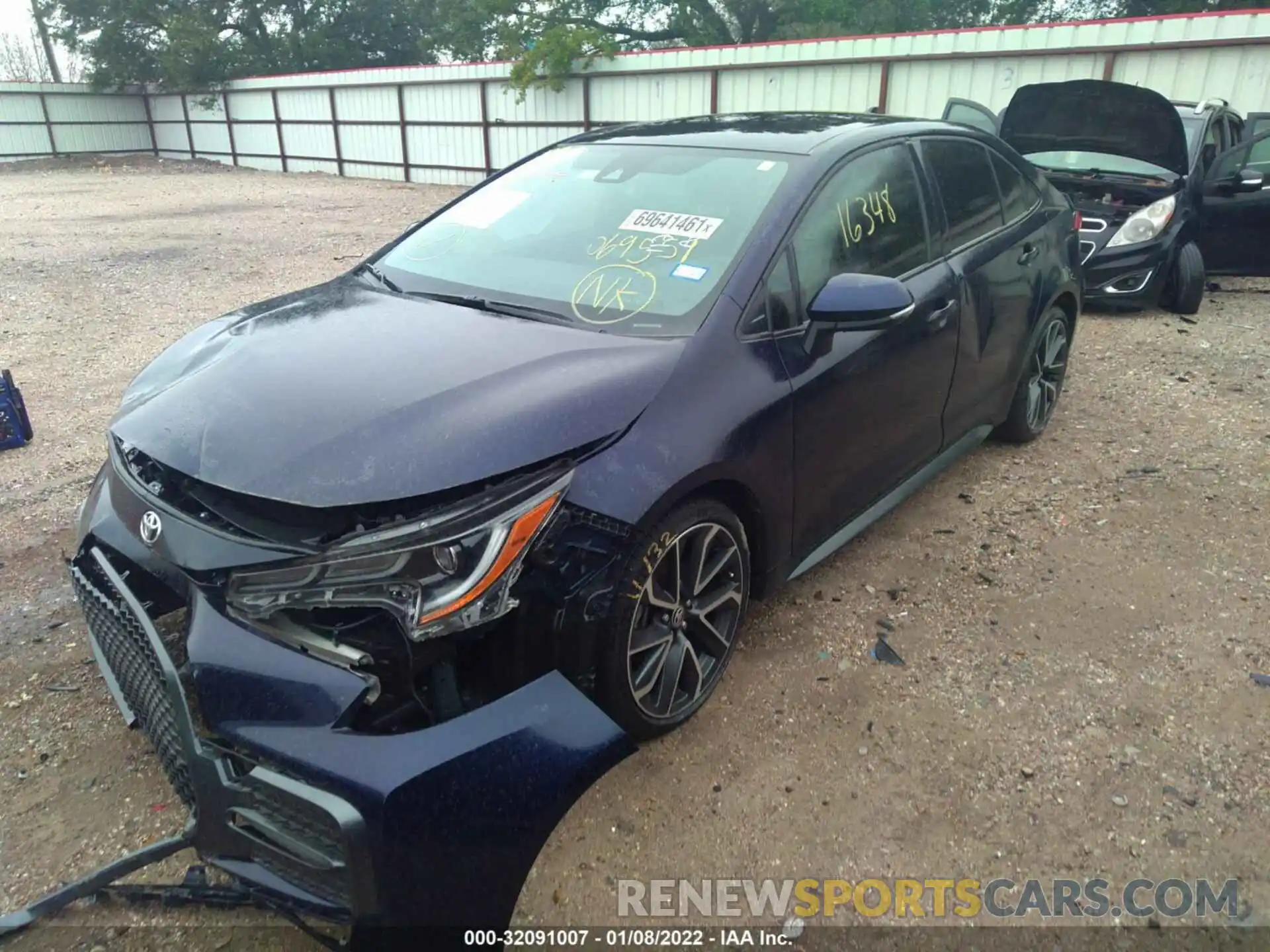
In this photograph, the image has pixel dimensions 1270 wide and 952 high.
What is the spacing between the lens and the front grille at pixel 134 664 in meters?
1.92

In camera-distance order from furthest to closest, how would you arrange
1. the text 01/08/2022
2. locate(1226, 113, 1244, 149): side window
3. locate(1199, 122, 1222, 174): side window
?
1. locate(1226, 113, 1244, 149): side window
2. locate(1199, 122, 1222, 174): side window
3. the text 01/08/2022

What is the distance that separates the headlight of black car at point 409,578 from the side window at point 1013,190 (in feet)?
10.5

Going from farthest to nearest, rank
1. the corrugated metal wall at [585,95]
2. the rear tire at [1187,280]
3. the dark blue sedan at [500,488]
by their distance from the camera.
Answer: the corrugated metal wall at [585,95]
the rear tire at [1187,280]
the dark blue sedan at [500,488]

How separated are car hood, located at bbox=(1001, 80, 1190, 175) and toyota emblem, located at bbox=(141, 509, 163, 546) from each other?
24.7 feet

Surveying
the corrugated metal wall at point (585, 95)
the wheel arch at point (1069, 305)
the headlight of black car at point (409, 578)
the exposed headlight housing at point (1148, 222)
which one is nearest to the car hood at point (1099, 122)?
the exposed headlight housing at point (1148, 222)

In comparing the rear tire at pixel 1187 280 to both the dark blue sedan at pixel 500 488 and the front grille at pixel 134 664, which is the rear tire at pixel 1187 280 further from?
the front grille at pixel 134 664

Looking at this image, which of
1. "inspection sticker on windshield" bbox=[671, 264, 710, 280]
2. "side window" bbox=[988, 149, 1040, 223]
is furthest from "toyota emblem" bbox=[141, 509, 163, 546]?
"side window" bbox=[988, 149, 1040, 223]

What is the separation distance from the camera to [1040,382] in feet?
15.3

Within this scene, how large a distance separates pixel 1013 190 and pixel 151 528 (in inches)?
153

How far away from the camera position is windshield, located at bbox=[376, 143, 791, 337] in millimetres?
2740

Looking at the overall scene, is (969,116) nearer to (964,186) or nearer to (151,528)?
(964,186)

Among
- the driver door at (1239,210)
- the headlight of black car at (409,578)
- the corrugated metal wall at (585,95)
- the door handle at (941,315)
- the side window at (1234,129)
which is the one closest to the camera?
the headlight of black car at (409,578)

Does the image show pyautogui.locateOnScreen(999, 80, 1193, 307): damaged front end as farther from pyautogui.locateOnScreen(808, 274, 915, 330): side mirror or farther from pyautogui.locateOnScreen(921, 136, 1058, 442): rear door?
pyautogui.locateOnScreen(808, 274, 915, 330): side mirror

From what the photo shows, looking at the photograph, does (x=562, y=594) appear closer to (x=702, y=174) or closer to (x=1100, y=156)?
(x=702, y=174)
